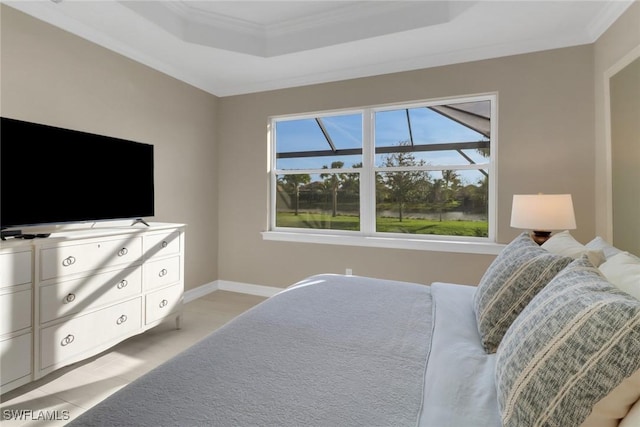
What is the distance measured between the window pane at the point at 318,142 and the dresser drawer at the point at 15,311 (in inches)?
104

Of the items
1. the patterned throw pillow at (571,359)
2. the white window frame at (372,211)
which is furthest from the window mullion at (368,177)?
the patterned throw pillow at (571,359)

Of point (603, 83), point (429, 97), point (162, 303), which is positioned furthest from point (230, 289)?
point (603, 83)

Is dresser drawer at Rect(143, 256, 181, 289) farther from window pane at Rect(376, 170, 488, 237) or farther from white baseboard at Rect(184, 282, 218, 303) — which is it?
window pane at Rect(376, 170, 488, 237)

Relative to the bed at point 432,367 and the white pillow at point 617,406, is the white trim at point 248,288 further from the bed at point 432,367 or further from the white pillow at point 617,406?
the white pillow at point 617,406

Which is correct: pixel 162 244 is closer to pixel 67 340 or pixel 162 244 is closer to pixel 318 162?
pixel 67 340

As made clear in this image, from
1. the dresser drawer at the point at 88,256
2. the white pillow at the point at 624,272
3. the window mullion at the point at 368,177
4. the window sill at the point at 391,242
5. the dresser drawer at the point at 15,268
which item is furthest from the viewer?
the window mullion at the point at 368,177

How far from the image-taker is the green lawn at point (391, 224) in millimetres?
3100

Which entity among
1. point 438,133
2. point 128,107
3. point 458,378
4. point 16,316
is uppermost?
point 128,107

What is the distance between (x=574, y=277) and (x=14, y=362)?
8.76 ft

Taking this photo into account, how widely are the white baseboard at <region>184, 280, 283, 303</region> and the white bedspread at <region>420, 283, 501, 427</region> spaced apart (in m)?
2.70

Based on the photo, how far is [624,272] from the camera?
100 cm

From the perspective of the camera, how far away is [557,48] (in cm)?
270

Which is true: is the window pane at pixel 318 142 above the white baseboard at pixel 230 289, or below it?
above

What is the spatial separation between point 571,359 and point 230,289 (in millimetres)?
3784
